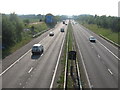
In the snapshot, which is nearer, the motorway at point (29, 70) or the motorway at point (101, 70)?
the motorway at point (29, 70)

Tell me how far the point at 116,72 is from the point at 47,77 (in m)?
8.56

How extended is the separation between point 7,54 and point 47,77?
1458cm

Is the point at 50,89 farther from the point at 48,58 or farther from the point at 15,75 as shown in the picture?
the point at 48,58

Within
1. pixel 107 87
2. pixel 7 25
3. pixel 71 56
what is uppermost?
pixel 7 25

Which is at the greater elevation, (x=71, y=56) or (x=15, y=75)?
(x=71, y=56)

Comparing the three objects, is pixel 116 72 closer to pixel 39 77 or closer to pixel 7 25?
pixel 39 77

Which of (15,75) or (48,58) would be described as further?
(48,58)

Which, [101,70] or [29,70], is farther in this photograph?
[101,70]

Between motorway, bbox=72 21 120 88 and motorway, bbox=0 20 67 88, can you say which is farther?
motorway, bbox=72 21 120 88

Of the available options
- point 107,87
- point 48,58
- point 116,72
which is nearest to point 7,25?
point 48,58

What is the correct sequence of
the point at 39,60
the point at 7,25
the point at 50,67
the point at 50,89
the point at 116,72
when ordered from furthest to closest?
the point at 7,25
the point at 39,60
the point at 50,67
the point at 116,72
the point at 50,89

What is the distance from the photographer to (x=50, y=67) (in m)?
29.2

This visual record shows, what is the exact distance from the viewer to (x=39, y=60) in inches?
1320

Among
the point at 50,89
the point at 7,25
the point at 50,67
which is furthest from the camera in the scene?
the point at 7,25
